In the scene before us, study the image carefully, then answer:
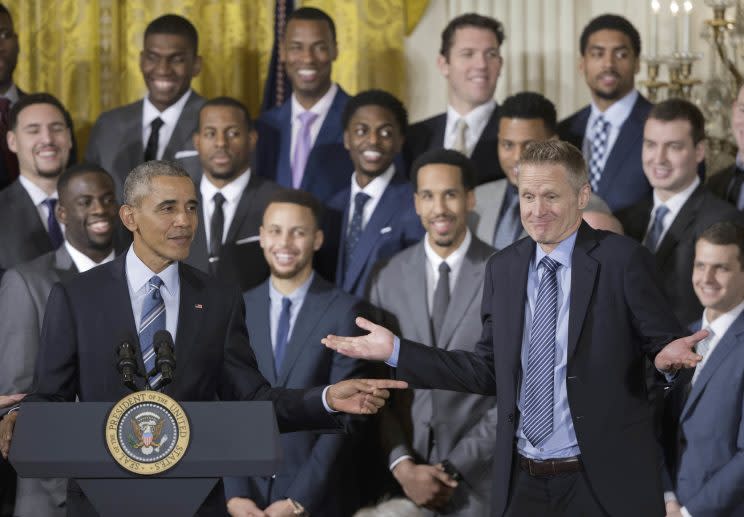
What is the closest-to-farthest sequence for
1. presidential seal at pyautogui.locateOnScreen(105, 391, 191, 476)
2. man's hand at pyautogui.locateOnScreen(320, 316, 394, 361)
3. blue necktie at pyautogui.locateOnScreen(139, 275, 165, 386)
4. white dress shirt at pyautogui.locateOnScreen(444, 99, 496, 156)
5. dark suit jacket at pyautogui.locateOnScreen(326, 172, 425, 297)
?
presidential seal at pyautogui.locateOnScreen(105, 391, 191, 476)
blue necktie at pyautogui.locateOnScreen(139, 275, 165, 386)
man's hand at pyautogui.locateOnScreen(320, 316, 394, 361)
dark suit jacket at pyautogui.locateOnScreen(326, 172, 425, 297)
white dress shirt at pyautogui.locateOnScreen(444, 99, 496, 156)

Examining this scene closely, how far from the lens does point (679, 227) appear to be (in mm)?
5535

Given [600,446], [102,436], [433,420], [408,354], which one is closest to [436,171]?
[433,420]

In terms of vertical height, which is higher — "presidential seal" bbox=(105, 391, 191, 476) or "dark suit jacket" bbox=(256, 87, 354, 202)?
"dark suit jacket" bbox=(256, 87, 354, 202)

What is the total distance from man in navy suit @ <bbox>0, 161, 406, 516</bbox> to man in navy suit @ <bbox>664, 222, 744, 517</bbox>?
1586 mm

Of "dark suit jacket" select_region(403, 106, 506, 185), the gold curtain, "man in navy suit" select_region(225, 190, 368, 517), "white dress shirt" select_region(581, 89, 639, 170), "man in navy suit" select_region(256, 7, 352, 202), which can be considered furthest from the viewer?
the gold curtain

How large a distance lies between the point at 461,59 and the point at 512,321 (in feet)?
9.04

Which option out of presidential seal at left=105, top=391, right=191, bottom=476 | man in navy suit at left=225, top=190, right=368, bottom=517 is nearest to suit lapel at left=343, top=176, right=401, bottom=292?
man in navy suit at left=225, top=190, right=368, bottom=517

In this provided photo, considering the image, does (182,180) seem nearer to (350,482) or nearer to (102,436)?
Answer: (102,436)

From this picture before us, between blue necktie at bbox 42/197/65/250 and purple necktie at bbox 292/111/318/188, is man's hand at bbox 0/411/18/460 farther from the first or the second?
purple necktie at bbox 292/111/318/188

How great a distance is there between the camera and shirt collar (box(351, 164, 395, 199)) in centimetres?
599

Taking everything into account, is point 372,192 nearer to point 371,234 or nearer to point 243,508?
point 371,234

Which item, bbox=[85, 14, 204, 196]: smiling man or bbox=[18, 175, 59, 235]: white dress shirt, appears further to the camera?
bbox=[85, 14, 204, 196]: smiling man

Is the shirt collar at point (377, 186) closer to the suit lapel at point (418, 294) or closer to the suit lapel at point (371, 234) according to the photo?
the suit lapel at point (371, 234)

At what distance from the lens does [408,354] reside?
13.4 feet
